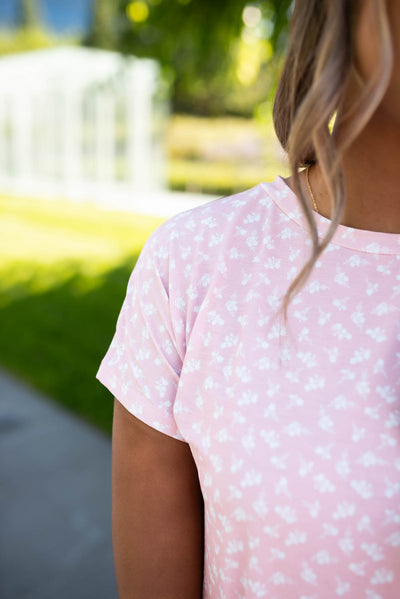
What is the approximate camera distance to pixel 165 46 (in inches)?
181

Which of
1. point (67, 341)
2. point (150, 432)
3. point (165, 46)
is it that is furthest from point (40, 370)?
point (150, 432)

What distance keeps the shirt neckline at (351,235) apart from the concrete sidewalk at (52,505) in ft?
7.51

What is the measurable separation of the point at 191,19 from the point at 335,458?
12.5 feet

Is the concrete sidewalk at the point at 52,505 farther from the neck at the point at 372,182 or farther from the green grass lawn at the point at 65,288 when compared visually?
the neck at the point at 372,182

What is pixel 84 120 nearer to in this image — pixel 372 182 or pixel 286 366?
pixel 372 182

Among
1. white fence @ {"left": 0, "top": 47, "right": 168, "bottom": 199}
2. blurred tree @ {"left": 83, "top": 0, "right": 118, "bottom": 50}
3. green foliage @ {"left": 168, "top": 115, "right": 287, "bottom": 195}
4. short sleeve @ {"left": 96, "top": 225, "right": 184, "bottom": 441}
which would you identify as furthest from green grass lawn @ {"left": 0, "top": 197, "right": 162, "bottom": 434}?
blurred tree @ {"left": 83, "top": 0, "right": 118, "bottom": 50}

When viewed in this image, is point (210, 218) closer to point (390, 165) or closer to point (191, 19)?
point (390, 165)

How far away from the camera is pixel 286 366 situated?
95 cm

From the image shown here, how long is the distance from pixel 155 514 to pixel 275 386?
13.2 inches

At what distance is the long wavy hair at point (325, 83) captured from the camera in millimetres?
823

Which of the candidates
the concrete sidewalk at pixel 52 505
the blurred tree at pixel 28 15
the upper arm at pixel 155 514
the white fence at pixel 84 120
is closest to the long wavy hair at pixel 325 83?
the upper arm at pixel 155 514

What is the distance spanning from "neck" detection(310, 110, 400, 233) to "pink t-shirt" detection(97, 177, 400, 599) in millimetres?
35

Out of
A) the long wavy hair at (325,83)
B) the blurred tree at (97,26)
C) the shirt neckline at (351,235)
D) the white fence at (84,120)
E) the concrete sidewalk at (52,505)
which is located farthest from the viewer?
the blurred tree at (97,26)

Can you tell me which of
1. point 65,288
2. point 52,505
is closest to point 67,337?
point 65,288
